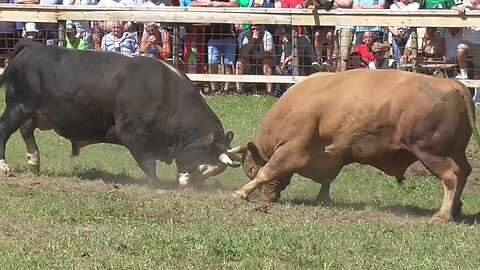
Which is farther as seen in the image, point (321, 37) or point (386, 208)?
point (321, 37)

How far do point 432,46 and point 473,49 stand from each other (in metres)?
0.66

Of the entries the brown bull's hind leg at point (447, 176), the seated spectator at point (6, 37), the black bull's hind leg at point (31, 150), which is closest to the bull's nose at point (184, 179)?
the black bull's hind leg at point (31, 150)

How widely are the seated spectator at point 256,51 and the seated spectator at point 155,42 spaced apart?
4.19ft

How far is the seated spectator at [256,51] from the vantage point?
1800 centimetres

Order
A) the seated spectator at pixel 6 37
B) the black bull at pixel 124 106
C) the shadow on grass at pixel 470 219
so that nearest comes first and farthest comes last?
the shadow on grass at pixel 470 219, the black bull at pixel 124 106, the seated spectator at pixel 6 37

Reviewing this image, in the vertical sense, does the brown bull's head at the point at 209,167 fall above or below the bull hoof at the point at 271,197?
above

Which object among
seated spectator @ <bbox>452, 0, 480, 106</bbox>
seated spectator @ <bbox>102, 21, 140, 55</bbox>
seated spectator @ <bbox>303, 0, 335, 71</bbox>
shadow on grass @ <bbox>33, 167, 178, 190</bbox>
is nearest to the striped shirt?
seated spectator @ <bbox>102, 21, 140, 55</bbox>

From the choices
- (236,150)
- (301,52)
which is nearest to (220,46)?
(301,52)

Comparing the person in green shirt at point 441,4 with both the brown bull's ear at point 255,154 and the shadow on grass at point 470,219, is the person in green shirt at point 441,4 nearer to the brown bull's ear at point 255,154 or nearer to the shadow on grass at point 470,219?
the brown bull's ear at point 255,154

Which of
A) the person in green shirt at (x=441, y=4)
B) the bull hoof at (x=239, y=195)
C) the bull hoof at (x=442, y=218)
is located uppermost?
the person in green shirt at (x=441, y=4)

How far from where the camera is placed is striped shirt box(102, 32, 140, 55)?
18.3m

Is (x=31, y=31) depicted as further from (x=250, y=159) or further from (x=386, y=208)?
(x=386, y=208)

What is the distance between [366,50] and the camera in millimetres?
17562

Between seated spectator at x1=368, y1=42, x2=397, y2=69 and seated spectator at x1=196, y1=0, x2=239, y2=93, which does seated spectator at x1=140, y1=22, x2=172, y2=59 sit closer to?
seated spectator at x1=196, y1=0, x2=239, y2=93
